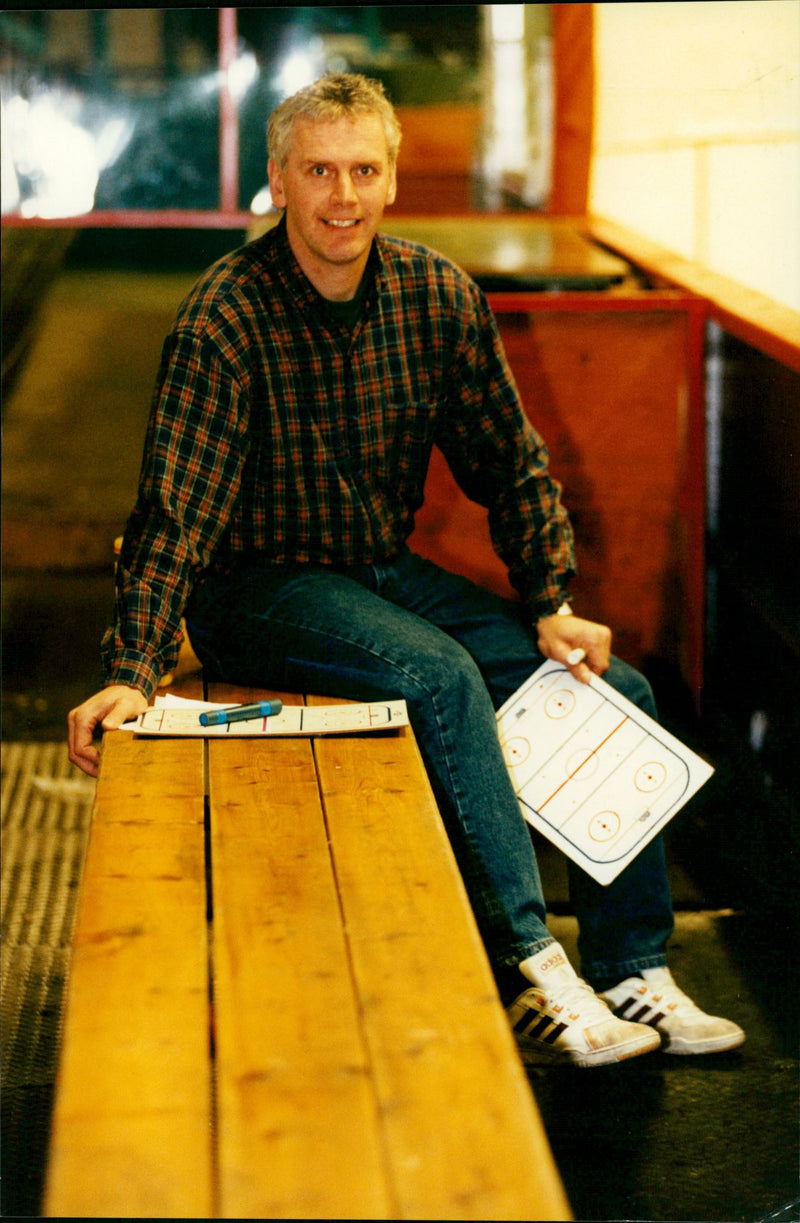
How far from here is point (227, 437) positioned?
2.04m

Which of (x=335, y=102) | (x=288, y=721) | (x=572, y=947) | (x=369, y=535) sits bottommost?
(x=572, y=947)

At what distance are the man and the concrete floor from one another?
0.10m

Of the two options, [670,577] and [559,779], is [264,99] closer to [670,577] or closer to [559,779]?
[670,577]

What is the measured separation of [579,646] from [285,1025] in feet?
3.71

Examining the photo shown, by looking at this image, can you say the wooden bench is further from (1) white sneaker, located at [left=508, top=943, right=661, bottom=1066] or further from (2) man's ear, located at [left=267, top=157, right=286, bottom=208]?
(2) man's ear, located at [left=267, top=157, right=286, bottom=208]

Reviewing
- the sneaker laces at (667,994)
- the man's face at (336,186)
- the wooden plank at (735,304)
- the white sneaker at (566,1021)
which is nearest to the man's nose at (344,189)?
the man's face at (336,186)

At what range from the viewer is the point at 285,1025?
1113 mm

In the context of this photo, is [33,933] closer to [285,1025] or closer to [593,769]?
[593,769]

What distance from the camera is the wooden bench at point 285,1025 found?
940 mm

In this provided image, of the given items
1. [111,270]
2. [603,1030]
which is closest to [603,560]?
[603,1030]

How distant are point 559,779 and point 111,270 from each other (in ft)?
16.8

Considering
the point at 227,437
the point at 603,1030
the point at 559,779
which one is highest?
the point at 227,437

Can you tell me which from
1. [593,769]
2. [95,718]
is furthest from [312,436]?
[593,769]

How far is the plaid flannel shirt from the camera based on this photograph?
198 cm
